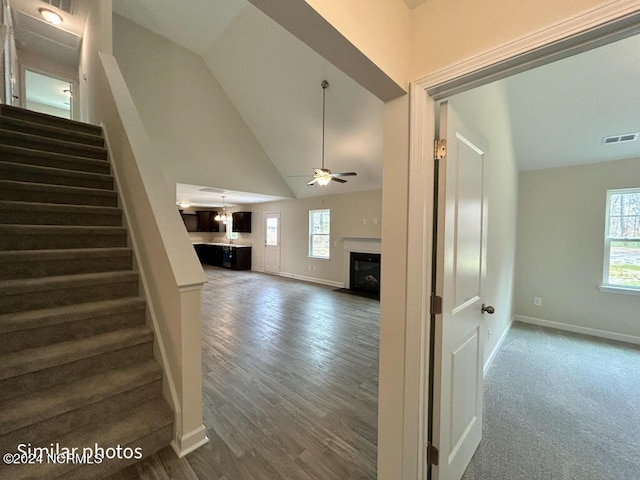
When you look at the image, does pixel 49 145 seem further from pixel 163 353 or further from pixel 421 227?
pixel 421 227

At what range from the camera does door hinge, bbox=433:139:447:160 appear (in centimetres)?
120

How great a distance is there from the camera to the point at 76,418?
1443mm

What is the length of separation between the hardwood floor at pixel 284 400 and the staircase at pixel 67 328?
0.28 m

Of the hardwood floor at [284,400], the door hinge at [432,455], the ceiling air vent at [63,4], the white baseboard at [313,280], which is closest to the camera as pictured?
the door hinge at [432,455]

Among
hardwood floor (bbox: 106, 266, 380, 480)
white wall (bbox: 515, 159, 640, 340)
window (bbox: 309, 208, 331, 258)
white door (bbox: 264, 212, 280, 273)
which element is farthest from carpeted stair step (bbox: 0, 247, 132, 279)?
white door (bbox: 264, 212, 280, 273)

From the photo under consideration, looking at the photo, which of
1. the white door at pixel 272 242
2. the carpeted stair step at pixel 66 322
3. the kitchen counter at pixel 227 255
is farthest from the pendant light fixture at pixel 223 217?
the carpeted stair step at pixel 66 322

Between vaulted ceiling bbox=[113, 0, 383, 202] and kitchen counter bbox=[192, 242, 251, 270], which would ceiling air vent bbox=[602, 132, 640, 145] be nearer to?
vaulted ceiling bbox=[113, 0, 383, 202]

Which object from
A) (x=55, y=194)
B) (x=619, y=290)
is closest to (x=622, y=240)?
(x=619, y=290)

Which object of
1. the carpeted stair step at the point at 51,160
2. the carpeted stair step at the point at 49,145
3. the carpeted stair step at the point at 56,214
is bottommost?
the carpeted stair step at the point at 56,214

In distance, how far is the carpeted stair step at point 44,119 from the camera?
269 centimetres

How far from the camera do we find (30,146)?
2578mm

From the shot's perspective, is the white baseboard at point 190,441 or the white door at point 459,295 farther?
the white baseboard at point 190,441

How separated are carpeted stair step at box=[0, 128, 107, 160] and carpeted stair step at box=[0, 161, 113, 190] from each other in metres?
0.43

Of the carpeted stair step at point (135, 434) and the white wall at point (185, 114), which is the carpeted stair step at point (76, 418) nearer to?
the carpeted stair step at point (135, 434)
